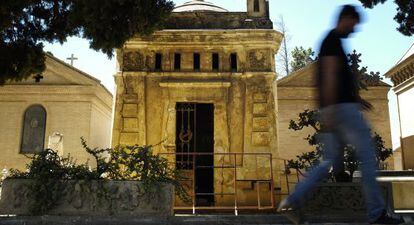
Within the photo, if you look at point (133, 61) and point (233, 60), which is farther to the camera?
point (233, 60)

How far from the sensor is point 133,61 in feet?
44.2

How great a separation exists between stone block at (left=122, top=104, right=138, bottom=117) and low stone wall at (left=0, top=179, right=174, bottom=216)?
234 inches

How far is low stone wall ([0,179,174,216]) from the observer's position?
704cm

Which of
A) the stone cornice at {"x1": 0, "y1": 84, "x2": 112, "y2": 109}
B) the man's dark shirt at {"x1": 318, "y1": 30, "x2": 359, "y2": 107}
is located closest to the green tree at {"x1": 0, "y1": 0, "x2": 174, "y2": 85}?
the man's dark shirt at {"x1": 318, "y1": 30, "x2": 359, "y2": 107}

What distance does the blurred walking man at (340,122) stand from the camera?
395 centimetres

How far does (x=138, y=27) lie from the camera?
32.9 ft

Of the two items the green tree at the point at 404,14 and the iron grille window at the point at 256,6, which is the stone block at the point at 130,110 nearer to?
the iron grille window at the point at 256,6

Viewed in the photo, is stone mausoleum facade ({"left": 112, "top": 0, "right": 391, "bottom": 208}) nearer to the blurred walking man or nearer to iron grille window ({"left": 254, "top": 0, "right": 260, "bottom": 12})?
iron grille window ({"left": 254, "top": 0, "right": 260, "bottom": 12})

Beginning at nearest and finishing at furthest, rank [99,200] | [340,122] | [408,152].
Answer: [340,122], [99,200], [408,152]

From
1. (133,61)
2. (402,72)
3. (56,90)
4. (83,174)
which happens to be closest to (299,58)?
(402,72)

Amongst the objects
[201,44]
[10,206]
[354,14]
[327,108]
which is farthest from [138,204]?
[201,44]

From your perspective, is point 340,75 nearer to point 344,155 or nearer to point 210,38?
point 344,155

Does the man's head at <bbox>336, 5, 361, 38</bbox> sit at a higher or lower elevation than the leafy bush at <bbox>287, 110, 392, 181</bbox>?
higher

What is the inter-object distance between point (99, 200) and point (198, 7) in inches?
377
